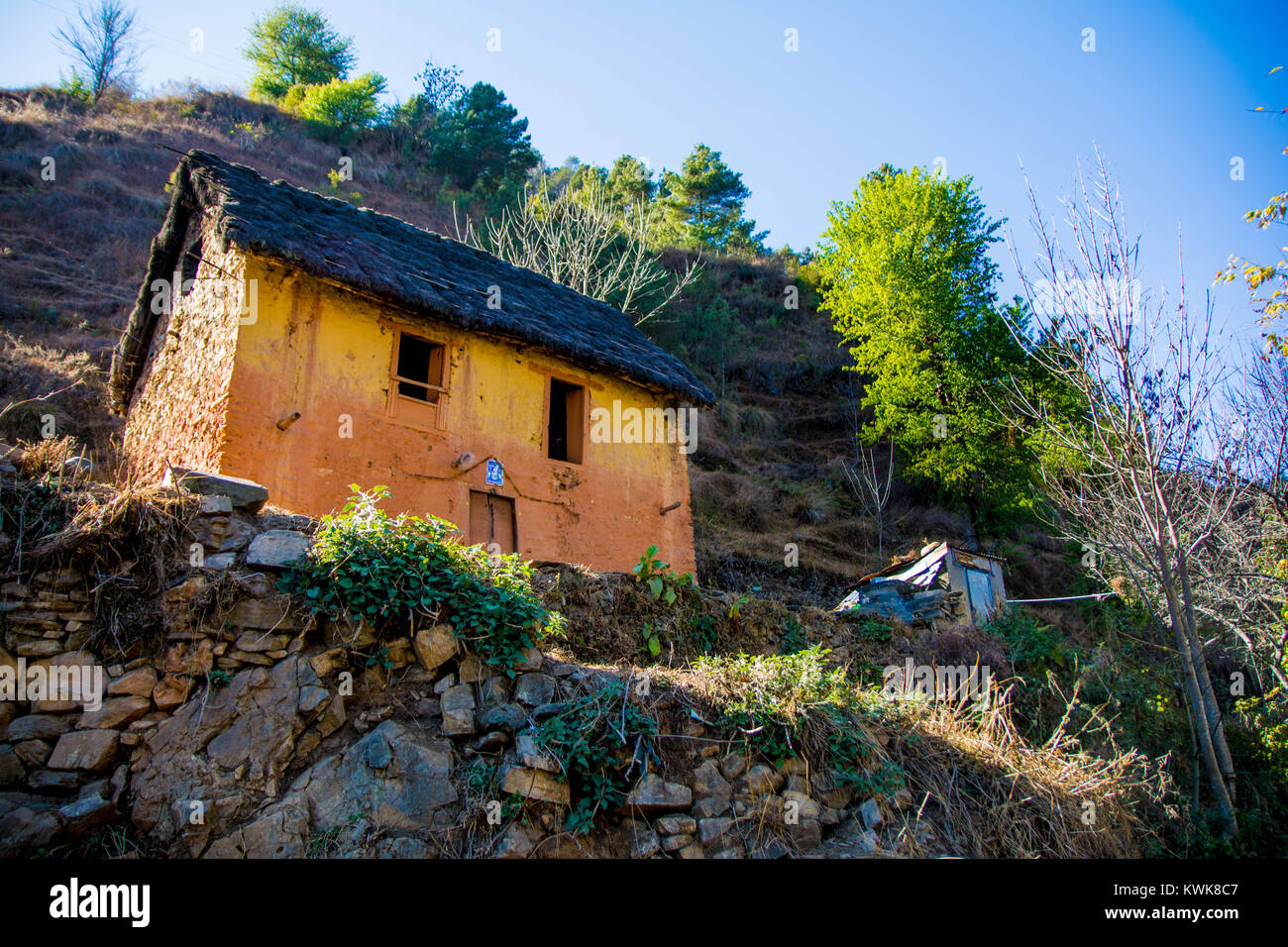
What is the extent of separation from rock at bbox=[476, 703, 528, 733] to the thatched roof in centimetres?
606

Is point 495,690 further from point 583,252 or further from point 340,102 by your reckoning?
point 340,102

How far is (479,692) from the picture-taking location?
17.6 feet

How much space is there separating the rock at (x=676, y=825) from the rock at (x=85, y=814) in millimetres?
3114

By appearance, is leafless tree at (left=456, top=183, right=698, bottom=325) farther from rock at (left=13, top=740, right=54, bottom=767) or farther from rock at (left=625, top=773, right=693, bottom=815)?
rock at (left=13, top=740, right=54, bottom=767)

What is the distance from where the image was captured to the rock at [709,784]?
5.17 meters

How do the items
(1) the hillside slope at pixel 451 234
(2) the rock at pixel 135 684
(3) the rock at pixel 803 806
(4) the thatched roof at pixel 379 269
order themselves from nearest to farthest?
(2) the rock at pixel 135 684, (3) the rock at pixel 803 806, (4) the thatched roof at pixel 379 269, (1) the hillside slope at pixel 451 234

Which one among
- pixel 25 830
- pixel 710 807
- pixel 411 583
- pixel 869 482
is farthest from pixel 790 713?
pixel 869 482

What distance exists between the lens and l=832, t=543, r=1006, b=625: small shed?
11750 millimetres

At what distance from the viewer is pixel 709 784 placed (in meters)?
5.21

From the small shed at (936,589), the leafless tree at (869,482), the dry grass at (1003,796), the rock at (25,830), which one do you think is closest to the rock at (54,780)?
the rock at (25,830)

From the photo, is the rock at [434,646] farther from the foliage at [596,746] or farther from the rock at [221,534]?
the rock at [221,534]
